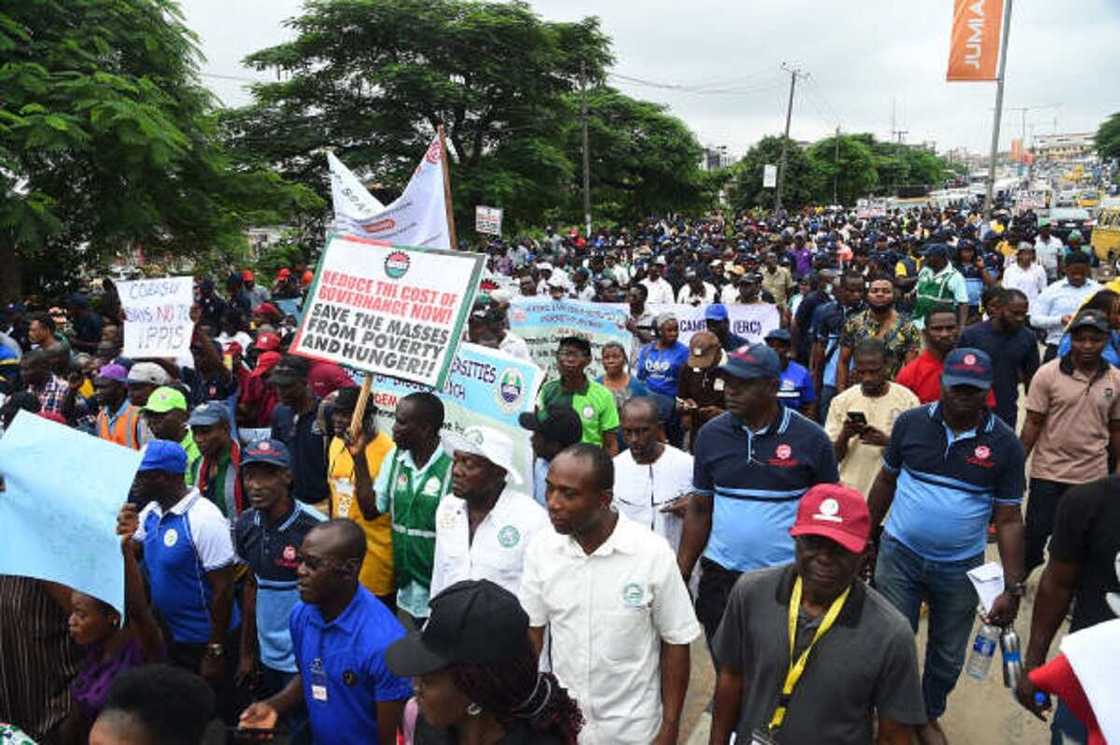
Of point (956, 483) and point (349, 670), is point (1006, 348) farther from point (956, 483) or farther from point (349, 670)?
point (349, 670)

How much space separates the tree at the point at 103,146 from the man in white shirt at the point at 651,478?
1231cm

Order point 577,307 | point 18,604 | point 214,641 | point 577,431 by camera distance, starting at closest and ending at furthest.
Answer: point 18,604
point 214,641
point 577,431
point 577,307

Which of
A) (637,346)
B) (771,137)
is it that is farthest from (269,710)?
(771,137)

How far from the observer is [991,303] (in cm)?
643

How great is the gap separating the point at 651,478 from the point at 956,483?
1.39m

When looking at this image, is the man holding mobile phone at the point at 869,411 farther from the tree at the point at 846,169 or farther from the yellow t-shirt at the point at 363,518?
the tree at the point at 846,169

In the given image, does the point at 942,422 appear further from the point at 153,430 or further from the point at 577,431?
the point at 153,430

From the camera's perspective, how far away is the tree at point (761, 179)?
6644 centimetres

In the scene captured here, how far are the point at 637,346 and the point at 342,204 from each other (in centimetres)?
479

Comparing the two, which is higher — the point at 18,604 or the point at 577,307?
the point at 577,307

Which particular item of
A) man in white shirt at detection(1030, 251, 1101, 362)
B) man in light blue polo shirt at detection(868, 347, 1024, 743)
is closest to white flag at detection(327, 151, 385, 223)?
man in light blue polo shirt at detection(868, 347, 1024, 743)

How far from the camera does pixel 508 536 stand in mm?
3551

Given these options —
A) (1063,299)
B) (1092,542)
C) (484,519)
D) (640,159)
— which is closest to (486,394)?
(484,519)

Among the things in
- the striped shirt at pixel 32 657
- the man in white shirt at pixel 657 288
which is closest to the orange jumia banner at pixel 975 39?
the man in white shirt at pixel 657 288
